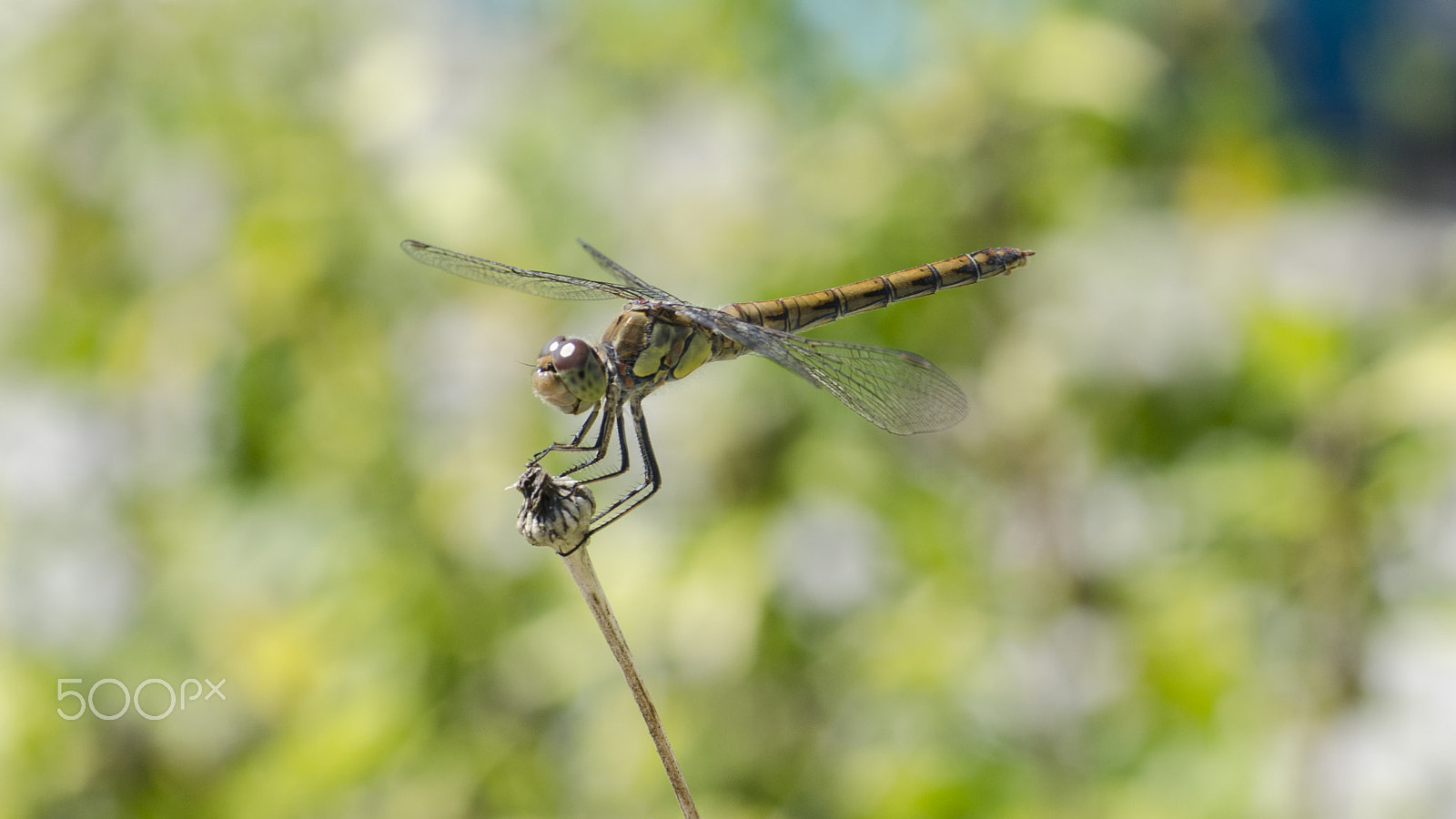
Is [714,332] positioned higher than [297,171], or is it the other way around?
[297,171]

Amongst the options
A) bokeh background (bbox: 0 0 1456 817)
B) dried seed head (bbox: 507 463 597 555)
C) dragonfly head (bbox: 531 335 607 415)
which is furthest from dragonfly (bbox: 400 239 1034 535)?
bokeh background (bbox: 0 0 1456 817)

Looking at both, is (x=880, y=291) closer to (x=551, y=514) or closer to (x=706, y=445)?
(x=706, y=445)

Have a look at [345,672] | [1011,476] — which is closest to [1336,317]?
[1011,476]

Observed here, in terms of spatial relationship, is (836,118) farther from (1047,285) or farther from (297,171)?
(297,171)

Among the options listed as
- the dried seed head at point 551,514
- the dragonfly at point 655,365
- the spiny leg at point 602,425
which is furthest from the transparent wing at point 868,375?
the dried seed head at point 551,514

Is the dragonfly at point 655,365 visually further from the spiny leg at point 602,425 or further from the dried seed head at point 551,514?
the dried seed head at point 551,514

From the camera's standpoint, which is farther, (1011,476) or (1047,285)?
(1047,285)
